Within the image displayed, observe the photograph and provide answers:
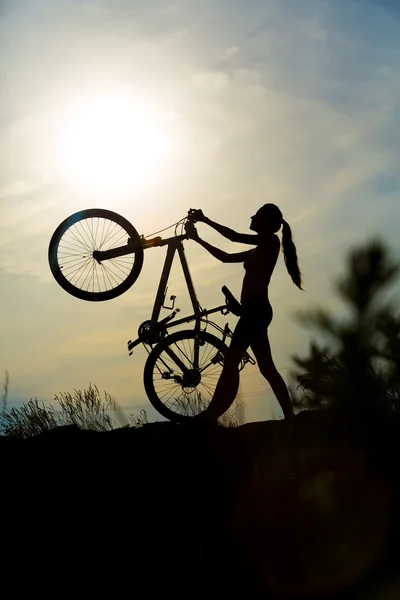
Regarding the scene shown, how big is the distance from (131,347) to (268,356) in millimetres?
1778

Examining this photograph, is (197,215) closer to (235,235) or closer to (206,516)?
(235,235)

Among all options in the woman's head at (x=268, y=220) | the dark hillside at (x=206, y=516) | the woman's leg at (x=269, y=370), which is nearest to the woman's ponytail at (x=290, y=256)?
the woman's head at (x=268, y=220)

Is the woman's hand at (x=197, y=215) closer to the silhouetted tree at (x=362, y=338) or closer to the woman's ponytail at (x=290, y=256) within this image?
the woman's ponytail at (x=290, y=256)

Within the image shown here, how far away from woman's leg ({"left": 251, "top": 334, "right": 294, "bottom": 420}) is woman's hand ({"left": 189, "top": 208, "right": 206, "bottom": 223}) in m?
1.57

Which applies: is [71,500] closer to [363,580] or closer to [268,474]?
[268,474]

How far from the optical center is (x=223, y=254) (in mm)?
8633

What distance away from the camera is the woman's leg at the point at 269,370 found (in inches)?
334

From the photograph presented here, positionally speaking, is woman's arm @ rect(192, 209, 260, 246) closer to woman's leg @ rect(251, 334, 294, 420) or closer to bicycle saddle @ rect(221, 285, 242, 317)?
bicycle saddle @ rect(221, 285, 242, 317)

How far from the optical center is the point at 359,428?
614cm

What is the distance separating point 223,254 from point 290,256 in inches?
31.1

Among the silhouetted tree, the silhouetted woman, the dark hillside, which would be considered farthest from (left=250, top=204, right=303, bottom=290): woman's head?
the silhouetted tree

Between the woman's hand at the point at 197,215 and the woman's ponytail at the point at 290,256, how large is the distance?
96 cm

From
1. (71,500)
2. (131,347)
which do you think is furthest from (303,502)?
(131,347)

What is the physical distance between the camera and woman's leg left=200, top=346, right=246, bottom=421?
28.0ft
